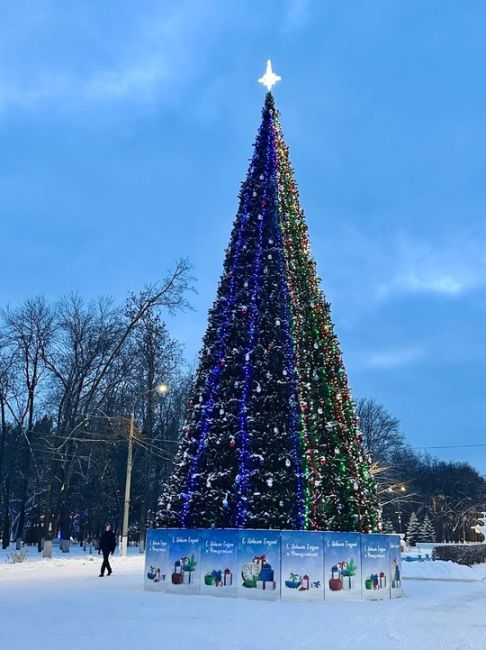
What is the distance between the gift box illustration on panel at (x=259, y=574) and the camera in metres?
13.7

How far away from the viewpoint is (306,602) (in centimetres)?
1357

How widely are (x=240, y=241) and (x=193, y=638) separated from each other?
1139 centimetres

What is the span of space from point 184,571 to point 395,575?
5.53 metres

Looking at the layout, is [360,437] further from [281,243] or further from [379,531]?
[281,243]

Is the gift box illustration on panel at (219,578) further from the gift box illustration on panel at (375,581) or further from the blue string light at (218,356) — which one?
the gift box illustration on panel at (375,581)

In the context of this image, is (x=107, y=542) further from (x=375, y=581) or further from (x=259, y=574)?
(x=375, y=581)

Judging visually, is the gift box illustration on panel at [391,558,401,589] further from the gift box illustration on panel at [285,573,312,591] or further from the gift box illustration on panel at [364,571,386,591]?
the gift box illustration on panel at [285,573,312,591]

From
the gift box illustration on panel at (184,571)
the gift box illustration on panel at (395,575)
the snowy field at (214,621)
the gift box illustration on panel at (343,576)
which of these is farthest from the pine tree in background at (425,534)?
the gift box illustration on panel at (184,571)

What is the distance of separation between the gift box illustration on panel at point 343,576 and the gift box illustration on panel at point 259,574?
1.50m

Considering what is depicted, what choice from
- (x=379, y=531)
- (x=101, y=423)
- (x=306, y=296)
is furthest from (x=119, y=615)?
(x=101, y=423)

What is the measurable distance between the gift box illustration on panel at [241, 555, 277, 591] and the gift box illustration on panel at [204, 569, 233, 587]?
1.13 feet

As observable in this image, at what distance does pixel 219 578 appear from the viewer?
14.2 m

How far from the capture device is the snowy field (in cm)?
824

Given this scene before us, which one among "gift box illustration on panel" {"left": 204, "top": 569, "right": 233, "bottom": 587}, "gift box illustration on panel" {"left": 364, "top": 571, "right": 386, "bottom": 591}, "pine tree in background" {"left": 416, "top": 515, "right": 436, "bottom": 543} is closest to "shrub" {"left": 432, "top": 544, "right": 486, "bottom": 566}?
"gift box illustration on panel" {"left": 364, "top": 571, "right": 386, "bottom": 591}
